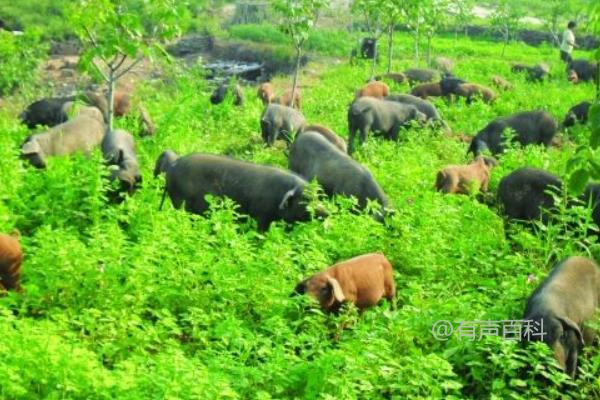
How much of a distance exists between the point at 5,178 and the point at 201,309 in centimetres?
431

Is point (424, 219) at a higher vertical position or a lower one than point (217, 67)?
higher

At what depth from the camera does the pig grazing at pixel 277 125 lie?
1642 centimetres

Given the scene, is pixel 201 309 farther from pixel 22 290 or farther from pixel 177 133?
pixel 177 133

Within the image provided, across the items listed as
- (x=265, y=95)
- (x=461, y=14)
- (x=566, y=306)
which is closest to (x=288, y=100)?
(x=265, y=95)

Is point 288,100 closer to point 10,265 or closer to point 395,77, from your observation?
point 395,77

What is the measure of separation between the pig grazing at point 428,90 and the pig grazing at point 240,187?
41.8 ft

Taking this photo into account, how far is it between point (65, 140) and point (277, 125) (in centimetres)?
458

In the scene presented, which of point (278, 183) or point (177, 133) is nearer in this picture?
point (278, 183)

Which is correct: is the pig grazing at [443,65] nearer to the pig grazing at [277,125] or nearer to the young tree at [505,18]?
the young tree at [505,18]

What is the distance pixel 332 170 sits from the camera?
38.9ft

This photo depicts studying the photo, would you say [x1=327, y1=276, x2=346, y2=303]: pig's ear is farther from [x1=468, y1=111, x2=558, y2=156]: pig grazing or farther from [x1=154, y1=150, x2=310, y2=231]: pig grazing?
[x1=468, y1=111, x2=558, y2=156]: pig grazing

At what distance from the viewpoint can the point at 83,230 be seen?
987cm

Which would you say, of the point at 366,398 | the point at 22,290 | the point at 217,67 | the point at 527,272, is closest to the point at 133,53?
the point at 22,290

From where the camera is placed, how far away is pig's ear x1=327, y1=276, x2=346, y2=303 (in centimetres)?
779
